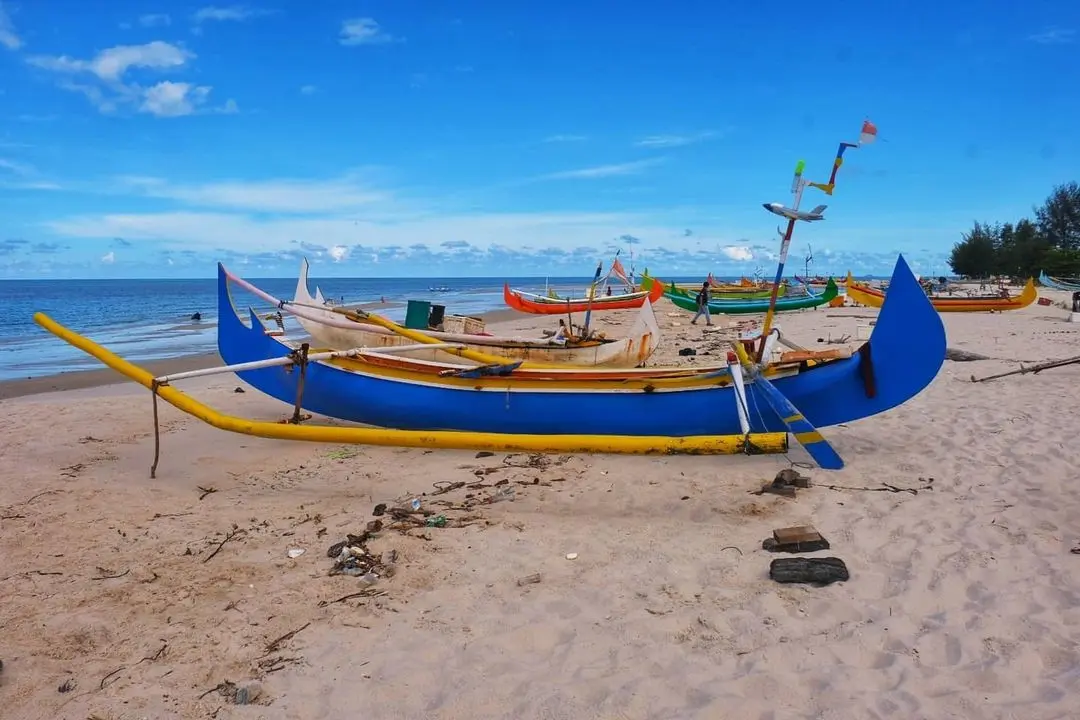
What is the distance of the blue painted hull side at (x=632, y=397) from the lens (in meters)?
5.54

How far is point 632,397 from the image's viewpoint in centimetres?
625

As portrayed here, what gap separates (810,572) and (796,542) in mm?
403

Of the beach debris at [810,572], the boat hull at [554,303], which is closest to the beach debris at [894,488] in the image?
the beach debris at [810,572]

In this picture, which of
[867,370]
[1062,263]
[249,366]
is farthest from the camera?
[1062,263]

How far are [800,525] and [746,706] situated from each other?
6.61ft

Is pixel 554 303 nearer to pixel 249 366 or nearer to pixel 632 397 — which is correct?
pixel 632 397

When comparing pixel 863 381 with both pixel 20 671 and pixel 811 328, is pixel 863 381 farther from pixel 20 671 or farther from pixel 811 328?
pixel 811 328

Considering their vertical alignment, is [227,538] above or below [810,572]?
below

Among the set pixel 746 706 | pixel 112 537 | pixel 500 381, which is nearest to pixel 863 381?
pixel 500 381

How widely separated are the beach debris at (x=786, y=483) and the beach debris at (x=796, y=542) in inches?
37.4

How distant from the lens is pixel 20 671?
10.1 feet

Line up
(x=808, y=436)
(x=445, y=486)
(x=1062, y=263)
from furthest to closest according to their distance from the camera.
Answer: (x=1062, y=263)
(x=445, y=486)
(x=808, y=436)

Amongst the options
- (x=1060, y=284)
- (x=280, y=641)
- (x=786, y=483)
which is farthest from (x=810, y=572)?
(x=1060, y=284)

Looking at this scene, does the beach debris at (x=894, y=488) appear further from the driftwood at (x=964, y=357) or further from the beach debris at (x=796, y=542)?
the driftwood at (x=964, y=357)
